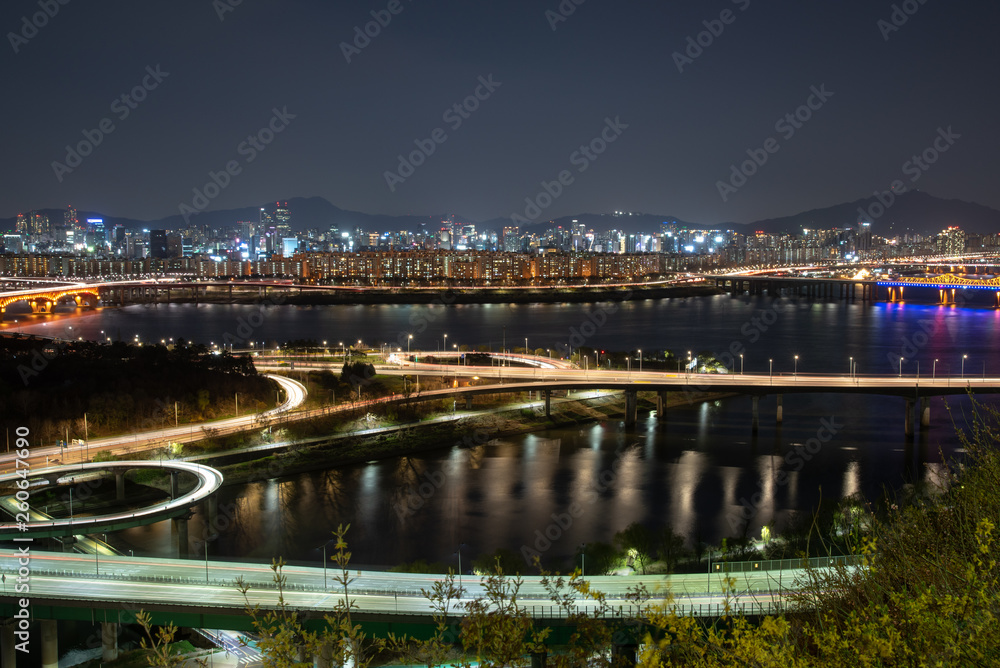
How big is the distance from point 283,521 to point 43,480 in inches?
78.5

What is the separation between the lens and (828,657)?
1643 millimetres

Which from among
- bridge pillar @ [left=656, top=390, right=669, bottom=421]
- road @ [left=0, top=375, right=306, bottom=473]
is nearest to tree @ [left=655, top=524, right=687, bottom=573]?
bridge pillar @ [left=656, top=390, right=669, bottom=421]

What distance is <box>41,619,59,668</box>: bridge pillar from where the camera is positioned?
13.8 feet

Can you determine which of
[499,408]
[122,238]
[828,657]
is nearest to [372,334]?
[499,408]

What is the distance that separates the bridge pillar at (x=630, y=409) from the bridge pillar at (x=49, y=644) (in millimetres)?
7102

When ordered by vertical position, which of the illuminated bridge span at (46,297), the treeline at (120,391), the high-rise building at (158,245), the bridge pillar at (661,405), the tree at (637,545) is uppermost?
the high-rise building at (158,245)

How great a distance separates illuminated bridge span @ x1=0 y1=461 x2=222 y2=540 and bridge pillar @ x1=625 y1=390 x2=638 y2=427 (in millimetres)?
5422

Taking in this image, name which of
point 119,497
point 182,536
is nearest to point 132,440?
point 119,497

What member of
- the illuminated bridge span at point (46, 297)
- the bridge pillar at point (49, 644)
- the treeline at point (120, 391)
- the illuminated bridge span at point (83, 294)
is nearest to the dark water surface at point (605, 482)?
the bridge pillar at point (49, 644)

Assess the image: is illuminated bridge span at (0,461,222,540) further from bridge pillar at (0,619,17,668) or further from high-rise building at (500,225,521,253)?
high-rise building at (500,225,521,253)

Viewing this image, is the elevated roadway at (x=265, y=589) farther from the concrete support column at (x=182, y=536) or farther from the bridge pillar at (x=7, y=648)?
the concrete support column at (x=182, y=536)

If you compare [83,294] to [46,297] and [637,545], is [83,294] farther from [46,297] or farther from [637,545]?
[637,545]

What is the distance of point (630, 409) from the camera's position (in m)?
10.1

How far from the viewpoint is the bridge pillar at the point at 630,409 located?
10031 mm
